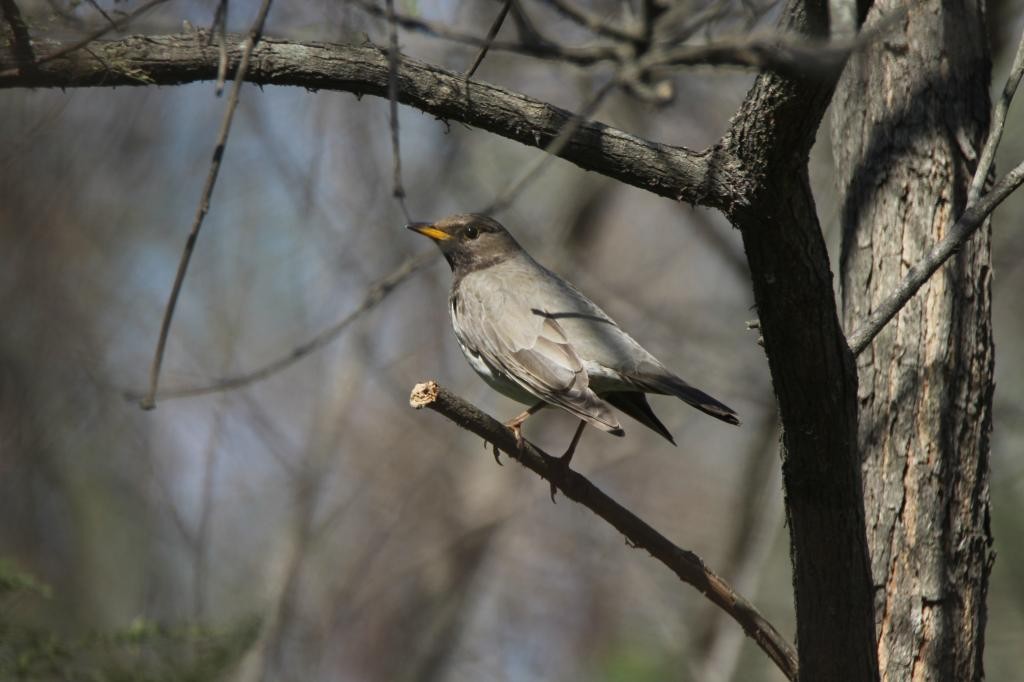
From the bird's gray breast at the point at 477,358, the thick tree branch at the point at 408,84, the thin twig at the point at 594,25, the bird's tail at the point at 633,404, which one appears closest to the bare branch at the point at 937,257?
the thick tree branch at the point at 408,84

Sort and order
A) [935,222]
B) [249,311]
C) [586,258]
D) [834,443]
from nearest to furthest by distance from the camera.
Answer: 1. [834,443]
2. [935,222]
3. [249,311]
4. [586,258]

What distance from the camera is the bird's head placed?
619 centimetres

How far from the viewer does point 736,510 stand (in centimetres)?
873

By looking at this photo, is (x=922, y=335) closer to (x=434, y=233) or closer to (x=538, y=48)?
(x=538, y=48)

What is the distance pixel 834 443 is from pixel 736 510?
565 centimetres

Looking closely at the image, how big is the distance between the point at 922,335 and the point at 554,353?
1594mm

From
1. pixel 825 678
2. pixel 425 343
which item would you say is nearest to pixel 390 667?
pixel 425 343

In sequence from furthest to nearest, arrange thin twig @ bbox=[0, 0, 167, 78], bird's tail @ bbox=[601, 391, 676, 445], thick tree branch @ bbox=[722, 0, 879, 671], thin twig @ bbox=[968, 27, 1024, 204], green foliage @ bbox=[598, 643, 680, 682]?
green foliage @ bbox=[598, 643, 680, 682] → bird's tail @ bbox=[601, 391, 676, 445] → thin twig @ bbox=[968, 27, 1024, 204] → thick tree branch @ bbox=[722, 0, 879, 671] → thin twig @ bbox=[0, 0, 167, 78]

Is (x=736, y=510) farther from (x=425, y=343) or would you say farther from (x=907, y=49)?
(x=907, y=49)

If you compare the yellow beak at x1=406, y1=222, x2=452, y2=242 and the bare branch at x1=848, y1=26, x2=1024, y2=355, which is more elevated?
the yellow beak at x1=406, y1=222, x2=452, y2=242

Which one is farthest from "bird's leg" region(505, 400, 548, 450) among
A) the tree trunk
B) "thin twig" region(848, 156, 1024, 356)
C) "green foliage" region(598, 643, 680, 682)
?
"green foliage" region(598, 643, 680, 682)

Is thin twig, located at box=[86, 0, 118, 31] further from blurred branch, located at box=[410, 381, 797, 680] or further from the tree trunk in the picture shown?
the tree trunk

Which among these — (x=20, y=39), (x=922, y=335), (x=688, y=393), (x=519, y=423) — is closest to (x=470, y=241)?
(x=519, y=423)

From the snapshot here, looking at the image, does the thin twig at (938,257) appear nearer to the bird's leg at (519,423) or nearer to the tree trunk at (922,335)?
the tree trunk at (922,335)
